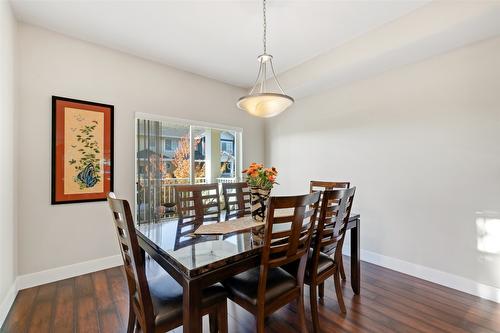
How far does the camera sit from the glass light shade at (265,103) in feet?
7.12

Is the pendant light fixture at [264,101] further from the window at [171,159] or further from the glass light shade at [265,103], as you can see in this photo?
the window at [171,159]

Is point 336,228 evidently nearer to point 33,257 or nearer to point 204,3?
point 204,3

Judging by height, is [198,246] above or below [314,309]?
above

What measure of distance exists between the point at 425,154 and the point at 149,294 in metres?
3.07

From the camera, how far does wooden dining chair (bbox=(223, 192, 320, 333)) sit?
137 centimetres

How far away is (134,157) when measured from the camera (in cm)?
322

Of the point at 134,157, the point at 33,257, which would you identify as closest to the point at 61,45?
the point at 134,157

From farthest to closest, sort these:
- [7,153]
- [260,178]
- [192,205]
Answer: [192,205]
[7,153]
[260,178]

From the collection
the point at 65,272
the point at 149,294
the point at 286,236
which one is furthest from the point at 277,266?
the point at 65,272

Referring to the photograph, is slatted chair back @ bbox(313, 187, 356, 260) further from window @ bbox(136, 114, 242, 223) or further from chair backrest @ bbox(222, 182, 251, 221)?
window @ bbox(136, 114, 242, 223)

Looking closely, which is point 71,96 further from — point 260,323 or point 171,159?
point 260,323

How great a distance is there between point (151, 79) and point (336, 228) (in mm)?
3101

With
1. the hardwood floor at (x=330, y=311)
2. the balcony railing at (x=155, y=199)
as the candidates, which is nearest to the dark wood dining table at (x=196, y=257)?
the hardwood floor at (x=330, y=311)

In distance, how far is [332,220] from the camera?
1.87 meters
